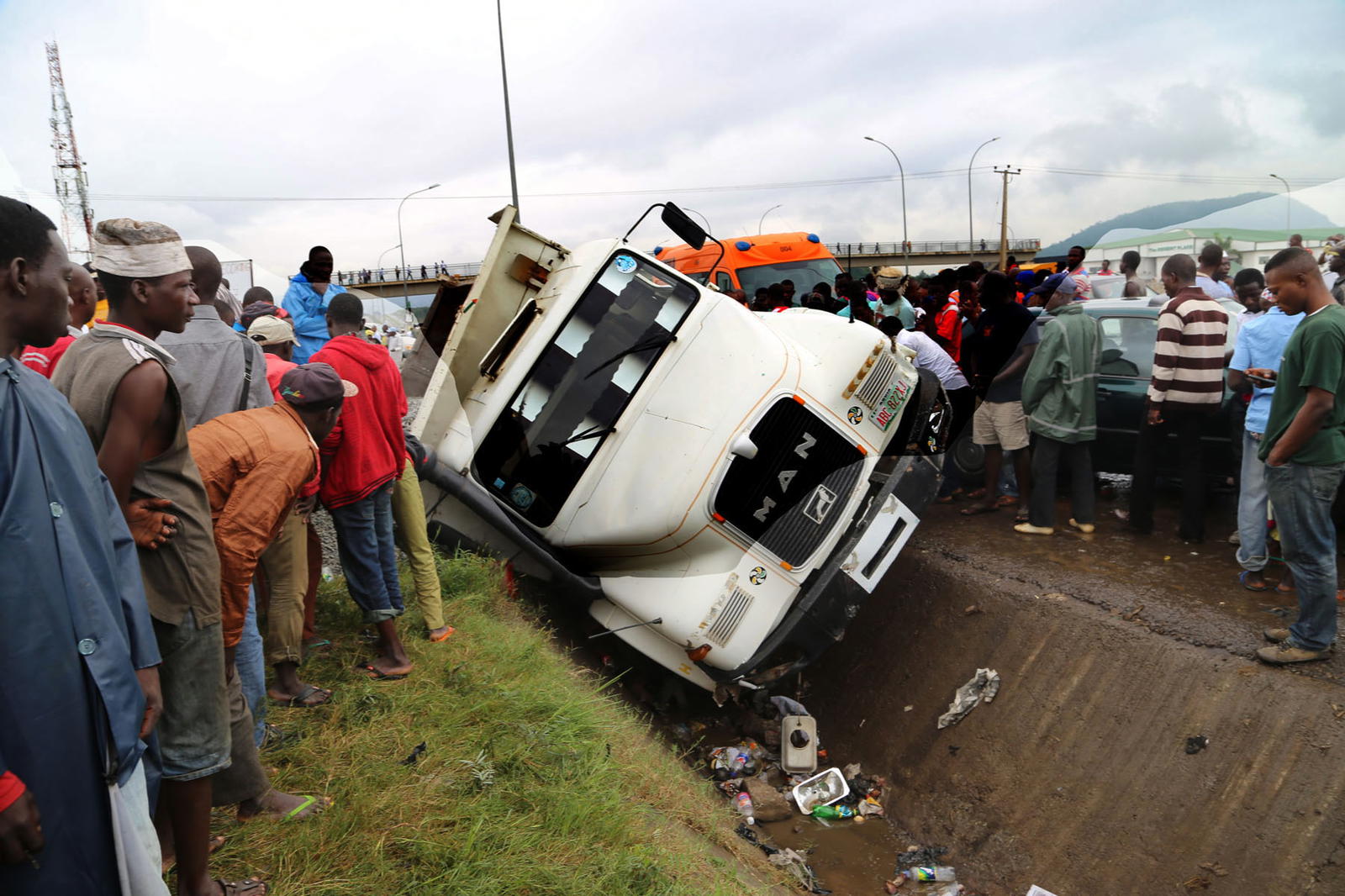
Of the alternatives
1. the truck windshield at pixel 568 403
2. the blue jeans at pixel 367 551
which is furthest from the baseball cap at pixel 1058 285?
the blue jeans at pixel 367 551

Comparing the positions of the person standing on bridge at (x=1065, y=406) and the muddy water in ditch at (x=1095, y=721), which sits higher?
the person standing on bridge at (x=1065, y=406)

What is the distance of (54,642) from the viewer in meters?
1.63

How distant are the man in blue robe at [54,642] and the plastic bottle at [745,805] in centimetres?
368

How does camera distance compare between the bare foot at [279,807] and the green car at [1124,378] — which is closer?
the bare foot at [279,807]

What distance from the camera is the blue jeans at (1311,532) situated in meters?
4.15

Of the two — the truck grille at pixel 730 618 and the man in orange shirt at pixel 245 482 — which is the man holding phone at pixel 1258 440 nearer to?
the truck grille at pixel 730 618

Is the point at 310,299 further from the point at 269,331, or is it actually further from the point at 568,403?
the point at 568,403

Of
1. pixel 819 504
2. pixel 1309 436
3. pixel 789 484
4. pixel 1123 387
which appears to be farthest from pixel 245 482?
pixel 1123 387

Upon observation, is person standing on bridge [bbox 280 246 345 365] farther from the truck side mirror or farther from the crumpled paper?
the crumpled paper

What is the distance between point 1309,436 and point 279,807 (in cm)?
466

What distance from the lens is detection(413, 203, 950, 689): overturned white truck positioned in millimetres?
4906

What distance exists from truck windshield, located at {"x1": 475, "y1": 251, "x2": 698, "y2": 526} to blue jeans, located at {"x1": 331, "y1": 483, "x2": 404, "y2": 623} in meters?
1.01

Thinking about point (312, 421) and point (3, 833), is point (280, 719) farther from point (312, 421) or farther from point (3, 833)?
point (3, 833)

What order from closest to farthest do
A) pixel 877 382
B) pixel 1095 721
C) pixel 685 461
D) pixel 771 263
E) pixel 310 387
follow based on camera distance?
pixel 310 387 → pixel 1095 721 → pixel 685 461 → pixel 877 382 → pixel 771 263
